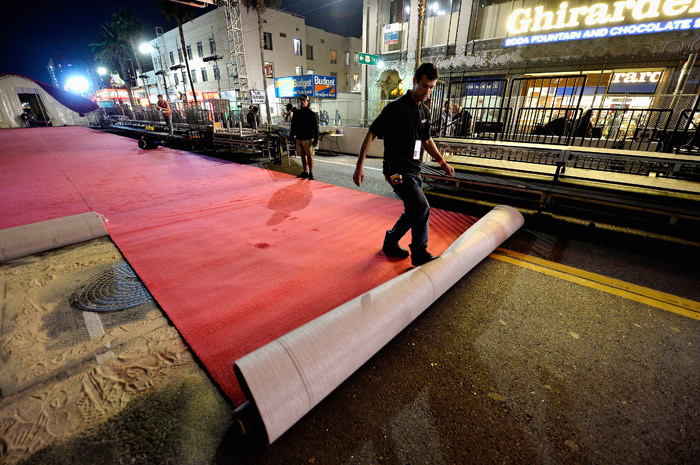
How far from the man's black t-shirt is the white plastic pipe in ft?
4.18

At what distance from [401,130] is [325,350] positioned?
246cm

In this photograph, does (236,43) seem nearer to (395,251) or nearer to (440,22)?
(440,22)

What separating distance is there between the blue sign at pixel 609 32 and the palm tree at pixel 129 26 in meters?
50.4

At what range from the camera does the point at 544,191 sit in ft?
16.0

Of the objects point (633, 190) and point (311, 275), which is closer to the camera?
point (311, 275)

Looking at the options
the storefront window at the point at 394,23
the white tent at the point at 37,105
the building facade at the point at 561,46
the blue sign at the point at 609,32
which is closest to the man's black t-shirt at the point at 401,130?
the building facade at the point at 561,46

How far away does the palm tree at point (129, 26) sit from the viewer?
41.1 meters

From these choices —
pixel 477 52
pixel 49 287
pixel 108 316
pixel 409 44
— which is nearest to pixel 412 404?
pixel 108 316

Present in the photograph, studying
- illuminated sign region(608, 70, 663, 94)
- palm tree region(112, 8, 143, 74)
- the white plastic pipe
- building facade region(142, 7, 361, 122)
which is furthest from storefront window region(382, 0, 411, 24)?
palm tree region(112, 8, 143, 74)

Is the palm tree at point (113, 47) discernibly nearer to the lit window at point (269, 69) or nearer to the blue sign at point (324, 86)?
the lit window at point (269, 69)

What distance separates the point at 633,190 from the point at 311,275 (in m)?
5.49

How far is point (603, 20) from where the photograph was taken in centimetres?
1159

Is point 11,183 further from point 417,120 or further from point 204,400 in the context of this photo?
point 417,120

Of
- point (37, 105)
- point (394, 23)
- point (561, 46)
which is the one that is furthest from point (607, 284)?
point (37, 105)
